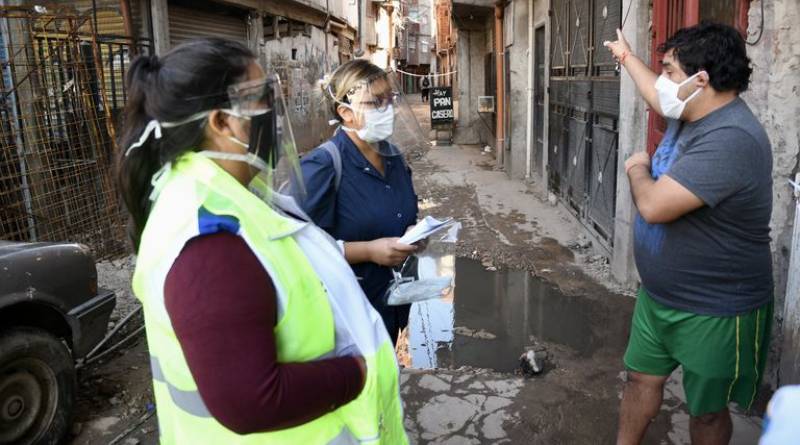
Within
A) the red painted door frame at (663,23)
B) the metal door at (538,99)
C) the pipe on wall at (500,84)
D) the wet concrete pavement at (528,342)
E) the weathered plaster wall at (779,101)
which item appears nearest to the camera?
the weathered plaster wall at (779,101)

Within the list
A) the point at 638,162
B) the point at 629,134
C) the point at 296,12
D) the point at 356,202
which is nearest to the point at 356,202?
the point at 356,202

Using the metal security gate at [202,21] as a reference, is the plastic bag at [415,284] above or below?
below

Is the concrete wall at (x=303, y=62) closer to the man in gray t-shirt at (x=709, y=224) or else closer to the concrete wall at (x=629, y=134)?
the concrete wall at (x=629, y=134)

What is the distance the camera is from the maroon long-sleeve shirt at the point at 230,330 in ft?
3.73

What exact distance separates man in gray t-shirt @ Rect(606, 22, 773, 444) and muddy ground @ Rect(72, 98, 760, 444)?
1025 mm

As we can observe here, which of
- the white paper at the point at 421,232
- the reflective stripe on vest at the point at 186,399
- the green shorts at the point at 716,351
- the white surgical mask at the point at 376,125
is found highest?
the white surgical mask at the point at 376,125

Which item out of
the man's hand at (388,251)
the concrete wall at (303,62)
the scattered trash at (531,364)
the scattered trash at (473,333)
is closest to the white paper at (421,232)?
the man's hand at (388,251)

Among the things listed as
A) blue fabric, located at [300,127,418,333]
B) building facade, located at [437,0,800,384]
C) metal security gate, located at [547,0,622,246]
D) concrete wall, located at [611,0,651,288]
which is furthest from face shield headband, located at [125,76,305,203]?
metal security gate, located at [547,0,622,246]

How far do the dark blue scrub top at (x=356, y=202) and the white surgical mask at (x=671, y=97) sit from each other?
1086mm

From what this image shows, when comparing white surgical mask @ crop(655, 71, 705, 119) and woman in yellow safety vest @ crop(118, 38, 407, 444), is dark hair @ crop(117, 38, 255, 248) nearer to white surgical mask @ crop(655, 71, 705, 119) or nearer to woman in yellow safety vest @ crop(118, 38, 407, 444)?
woman in yellow safety vest @ crop(118, 38, 407, 444)

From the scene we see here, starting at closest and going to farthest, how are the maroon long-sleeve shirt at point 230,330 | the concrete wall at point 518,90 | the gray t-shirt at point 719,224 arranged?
the maroon long-sleeve shirt at point 230,330, the gray t-shirt at point 719,224, the concrete wall at point 518,90

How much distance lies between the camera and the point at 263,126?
56.5 inches

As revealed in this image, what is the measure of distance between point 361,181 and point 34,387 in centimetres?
219

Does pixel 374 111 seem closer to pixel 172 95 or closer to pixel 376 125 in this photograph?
pixel 376 125
